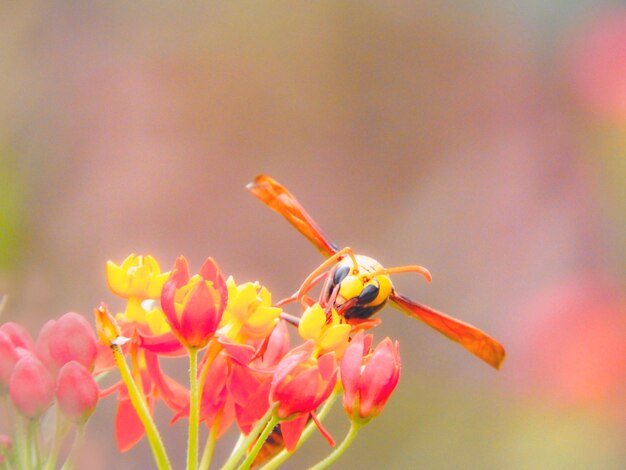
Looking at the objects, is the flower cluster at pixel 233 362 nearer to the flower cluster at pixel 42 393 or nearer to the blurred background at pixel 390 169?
the flower cluster at pixel 42 393

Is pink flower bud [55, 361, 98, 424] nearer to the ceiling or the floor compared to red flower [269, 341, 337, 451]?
nearer to the floor

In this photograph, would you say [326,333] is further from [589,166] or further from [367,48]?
[367,48]

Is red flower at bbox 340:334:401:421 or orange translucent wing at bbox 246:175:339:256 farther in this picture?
orange translucent wing at bbox 246:175:339:256

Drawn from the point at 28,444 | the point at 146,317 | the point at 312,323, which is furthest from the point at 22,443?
the point at 312,323

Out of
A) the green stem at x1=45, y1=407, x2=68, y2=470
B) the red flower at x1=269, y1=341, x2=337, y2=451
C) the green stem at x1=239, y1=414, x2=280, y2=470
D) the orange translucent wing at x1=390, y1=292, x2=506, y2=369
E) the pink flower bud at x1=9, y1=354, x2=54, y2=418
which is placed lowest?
the green stem at x1=45, y1=407, x2=68, y2=470

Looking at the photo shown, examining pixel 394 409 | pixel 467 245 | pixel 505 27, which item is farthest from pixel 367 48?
pixel 394 409

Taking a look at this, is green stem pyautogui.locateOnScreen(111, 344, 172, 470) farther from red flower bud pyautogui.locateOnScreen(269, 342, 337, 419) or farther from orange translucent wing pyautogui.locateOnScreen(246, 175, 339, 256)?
orange translucent wing pyautogui.locateOnScreen(246, 175, 339, 256)

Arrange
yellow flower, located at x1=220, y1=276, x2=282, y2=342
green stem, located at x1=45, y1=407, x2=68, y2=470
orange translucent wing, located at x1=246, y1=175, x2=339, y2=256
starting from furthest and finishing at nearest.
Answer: orange translucent wing, located at x1=246, y1=175, x2=339, y2=256, yellow flower, located at x1=220, y1=276, x2=282, y2=342, green stem, located at x1=45, y1=407, x2=68, y2=470

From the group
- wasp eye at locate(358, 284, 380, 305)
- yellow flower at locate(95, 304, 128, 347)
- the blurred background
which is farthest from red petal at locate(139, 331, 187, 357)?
the blurred background
